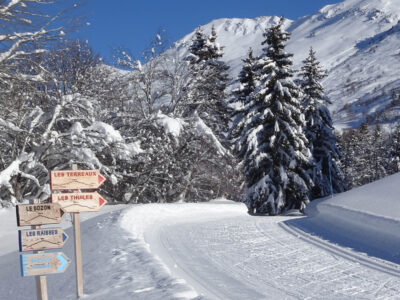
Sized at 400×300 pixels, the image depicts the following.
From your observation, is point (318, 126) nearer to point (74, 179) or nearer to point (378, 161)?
point (74, 179)

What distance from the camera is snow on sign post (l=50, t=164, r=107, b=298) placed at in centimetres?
582

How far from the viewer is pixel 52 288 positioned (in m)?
6.79

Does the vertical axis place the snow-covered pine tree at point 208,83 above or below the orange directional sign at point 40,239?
above

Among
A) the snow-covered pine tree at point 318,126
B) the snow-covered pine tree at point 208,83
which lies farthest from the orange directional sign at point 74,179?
the snow-covered pine tree at point 318,126

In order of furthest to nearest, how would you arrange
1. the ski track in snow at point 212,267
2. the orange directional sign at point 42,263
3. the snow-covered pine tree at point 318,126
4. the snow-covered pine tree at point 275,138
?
the snow-covered pine tree at point 318,126 < the snow-covered pine tree at point 275,138 < the ski track in snow at point 212,267 < the orange directional sign at point 42,263

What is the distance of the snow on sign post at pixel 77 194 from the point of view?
5.82 metres

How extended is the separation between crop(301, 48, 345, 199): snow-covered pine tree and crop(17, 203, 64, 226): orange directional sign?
2415 centimetres

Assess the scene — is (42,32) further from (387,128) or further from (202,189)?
(387,128)

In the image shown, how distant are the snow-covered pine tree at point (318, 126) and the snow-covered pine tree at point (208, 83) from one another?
5.85 metres

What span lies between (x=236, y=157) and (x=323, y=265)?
17150 mm

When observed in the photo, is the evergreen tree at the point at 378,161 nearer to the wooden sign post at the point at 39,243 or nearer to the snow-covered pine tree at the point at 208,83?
the snow-covered pine tree at the point at 208,83

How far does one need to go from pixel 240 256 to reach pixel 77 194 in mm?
3464

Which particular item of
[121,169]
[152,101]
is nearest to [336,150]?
[152,101]

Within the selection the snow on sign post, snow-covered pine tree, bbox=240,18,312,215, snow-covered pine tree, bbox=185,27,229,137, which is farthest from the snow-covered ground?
snow-covered pine tree, bbox=185,27,229,137
